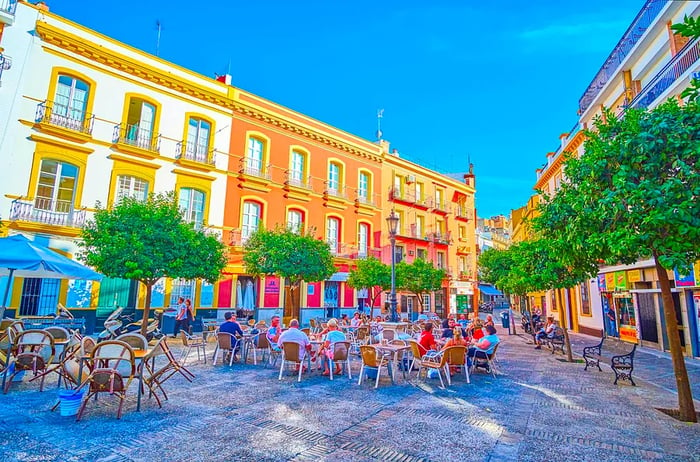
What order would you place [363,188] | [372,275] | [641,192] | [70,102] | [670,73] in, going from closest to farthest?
[641,192], [670,73], [70,102], [372,275], [363,188]

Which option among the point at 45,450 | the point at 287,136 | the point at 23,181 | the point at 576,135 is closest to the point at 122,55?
the point at 23,181

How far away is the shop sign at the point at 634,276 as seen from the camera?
14.6m

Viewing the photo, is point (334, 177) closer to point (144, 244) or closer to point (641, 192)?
point (144, 244)

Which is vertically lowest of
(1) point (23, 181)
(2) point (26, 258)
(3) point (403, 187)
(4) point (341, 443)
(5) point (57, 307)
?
(4) point (341, 443)

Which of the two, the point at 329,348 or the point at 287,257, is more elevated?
the point at 287,257

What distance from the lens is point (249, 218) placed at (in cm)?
1989

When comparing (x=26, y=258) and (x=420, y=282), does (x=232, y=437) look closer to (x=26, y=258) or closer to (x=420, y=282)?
(x=26, y=258)

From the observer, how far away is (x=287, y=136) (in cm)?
2208

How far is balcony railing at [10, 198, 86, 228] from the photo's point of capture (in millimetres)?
13062

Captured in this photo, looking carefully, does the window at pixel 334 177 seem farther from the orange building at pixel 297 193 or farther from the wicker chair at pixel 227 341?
the wicker chair at pixel 227 341

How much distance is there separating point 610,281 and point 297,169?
55.1ft

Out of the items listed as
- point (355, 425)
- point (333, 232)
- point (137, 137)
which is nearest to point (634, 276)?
point (355, 425)

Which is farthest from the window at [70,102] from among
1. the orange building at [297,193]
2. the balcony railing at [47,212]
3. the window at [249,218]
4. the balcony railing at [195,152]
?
the window at [249,218]

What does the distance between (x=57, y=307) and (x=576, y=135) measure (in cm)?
2446
